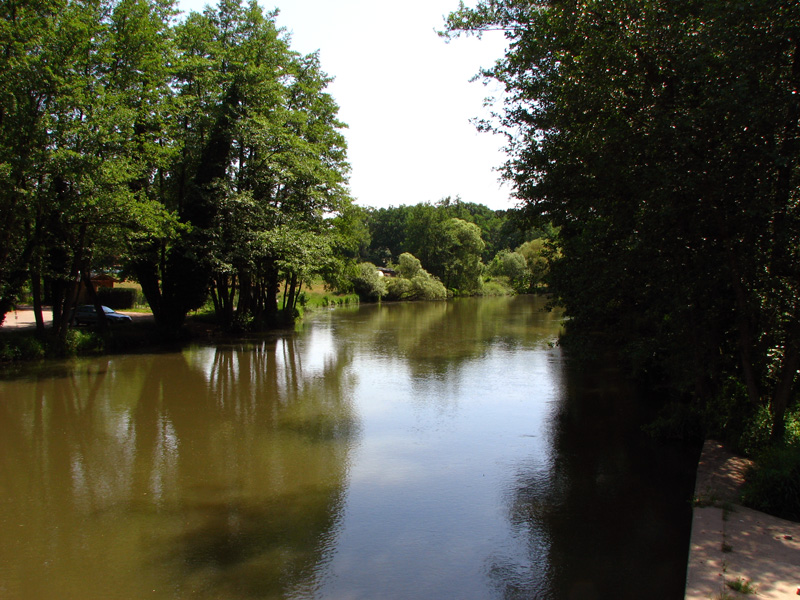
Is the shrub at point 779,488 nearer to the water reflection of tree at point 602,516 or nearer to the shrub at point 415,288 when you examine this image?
the water reflection of tree at point 602,516

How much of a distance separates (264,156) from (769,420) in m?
22.1

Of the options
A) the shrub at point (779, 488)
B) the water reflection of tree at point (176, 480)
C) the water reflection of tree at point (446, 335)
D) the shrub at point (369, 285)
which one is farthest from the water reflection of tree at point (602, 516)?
the shrub at point (369, 285)

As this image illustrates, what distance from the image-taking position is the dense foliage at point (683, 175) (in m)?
7.00

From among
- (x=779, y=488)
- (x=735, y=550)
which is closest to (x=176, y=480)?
(x=735, y=550)

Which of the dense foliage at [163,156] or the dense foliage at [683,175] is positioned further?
the dense foliage at [163,156]

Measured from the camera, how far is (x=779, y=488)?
20.6 feet

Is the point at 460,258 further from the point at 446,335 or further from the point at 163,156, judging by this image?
the point at 163,156

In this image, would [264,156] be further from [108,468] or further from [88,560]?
[88,560]

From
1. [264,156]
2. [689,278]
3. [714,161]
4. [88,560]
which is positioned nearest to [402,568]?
[88,560]

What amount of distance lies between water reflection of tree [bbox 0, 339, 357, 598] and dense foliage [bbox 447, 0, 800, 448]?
18.5 feet

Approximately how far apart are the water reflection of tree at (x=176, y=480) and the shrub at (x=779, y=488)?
4.87 m

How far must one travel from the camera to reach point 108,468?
366 inches

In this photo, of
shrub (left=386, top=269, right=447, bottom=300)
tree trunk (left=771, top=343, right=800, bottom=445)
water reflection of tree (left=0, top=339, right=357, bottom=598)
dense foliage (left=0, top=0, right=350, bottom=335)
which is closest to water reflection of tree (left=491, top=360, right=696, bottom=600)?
tree trunk (left=771, top=343, right=800, bottom=445)

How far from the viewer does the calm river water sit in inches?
237
